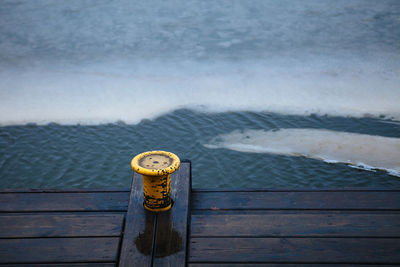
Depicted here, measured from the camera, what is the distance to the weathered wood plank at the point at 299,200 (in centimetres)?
343

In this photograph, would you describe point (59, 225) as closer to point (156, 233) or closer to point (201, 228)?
point (156, 233)

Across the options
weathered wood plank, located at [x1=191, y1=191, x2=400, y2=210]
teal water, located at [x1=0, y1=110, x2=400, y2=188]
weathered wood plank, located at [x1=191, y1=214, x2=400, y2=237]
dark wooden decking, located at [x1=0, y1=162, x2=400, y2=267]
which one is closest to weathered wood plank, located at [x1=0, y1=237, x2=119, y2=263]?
dark wooden decking, located at [x1=0, y1=162, x2=400, y2=267]

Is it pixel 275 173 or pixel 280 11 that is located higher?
pixel 280 11

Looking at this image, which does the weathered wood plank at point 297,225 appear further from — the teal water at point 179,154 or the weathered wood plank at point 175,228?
the teal water at point 179,154

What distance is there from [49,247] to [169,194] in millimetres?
1033

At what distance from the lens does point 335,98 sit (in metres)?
7.48

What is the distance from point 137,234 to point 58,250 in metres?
0.61

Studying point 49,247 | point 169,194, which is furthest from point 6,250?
point 169,194

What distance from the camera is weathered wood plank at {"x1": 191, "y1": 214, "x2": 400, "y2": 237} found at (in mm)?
3090

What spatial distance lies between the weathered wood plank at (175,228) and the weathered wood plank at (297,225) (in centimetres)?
11

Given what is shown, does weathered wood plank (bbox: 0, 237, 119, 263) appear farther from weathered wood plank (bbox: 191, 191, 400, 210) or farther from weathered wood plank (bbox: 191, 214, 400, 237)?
weathered wood plank (bbox: 191, 191, 400, 210)

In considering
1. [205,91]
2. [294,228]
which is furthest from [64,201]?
[205,91]

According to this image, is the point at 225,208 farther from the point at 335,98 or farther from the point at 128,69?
the point at 128,69

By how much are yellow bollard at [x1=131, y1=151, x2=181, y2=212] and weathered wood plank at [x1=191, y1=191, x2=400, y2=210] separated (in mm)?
367
